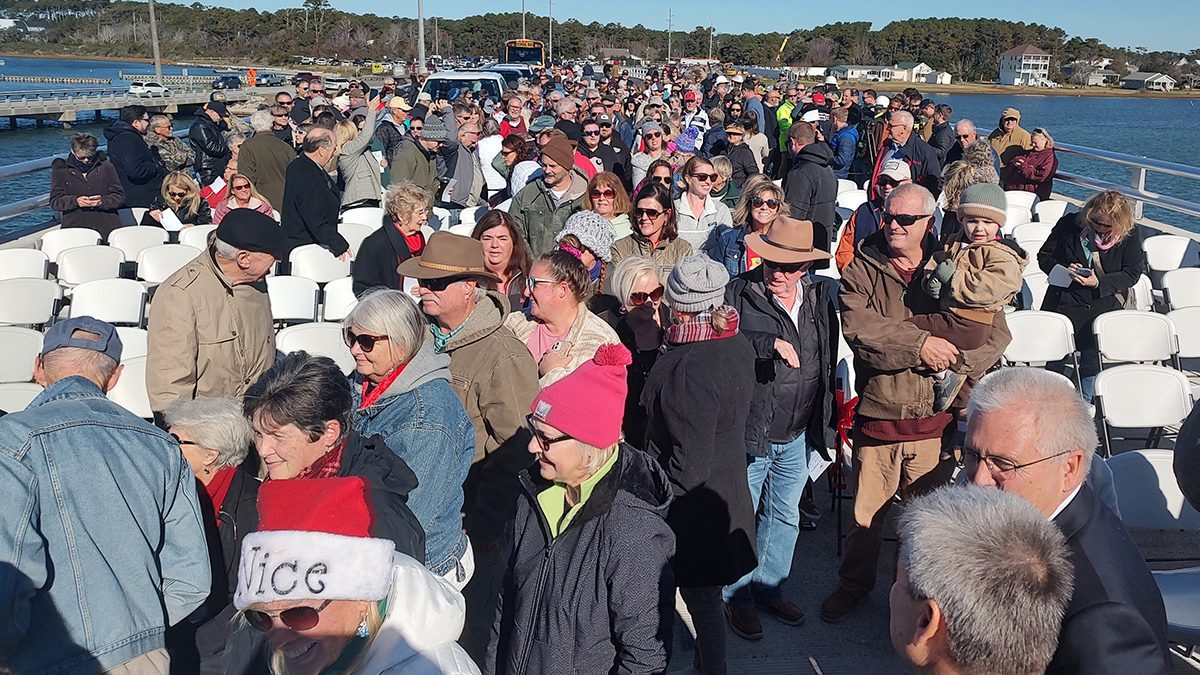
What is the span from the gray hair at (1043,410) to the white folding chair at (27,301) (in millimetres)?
5756

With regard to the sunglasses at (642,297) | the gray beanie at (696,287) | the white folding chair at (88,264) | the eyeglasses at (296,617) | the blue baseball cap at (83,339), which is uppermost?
the gray beanie at (696,287)

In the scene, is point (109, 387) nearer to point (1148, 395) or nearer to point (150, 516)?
point (150, 516)

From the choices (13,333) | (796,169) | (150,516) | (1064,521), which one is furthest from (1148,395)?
(13,333)

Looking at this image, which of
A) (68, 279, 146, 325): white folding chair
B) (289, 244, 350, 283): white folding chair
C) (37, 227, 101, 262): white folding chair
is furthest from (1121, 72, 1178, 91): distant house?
(68, 279, 146, 325): white folding chair

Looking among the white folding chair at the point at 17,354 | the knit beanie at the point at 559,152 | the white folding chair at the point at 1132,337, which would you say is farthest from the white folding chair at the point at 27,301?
the white folding chair at the point at 1132,337

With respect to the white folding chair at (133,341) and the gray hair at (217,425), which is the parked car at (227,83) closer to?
the white folding chair at (133,341)

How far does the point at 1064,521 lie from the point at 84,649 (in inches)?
90.5

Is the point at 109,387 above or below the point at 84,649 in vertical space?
above

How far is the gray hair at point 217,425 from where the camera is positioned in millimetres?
2766

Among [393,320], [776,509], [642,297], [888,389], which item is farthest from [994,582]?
[642,297]

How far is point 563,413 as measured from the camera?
2281 millimetres

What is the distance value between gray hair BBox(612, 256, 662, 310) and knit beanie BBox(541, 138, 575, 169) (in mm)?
2257

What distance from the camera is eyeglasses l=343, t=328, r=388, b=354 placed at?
8.94ft

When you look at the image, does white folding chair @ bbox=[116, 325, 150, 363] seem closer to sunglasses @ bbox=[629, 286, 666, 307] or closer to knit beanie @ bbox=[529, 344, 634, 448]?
sunglasses @ bbox=[629, 286, 666, 307]
